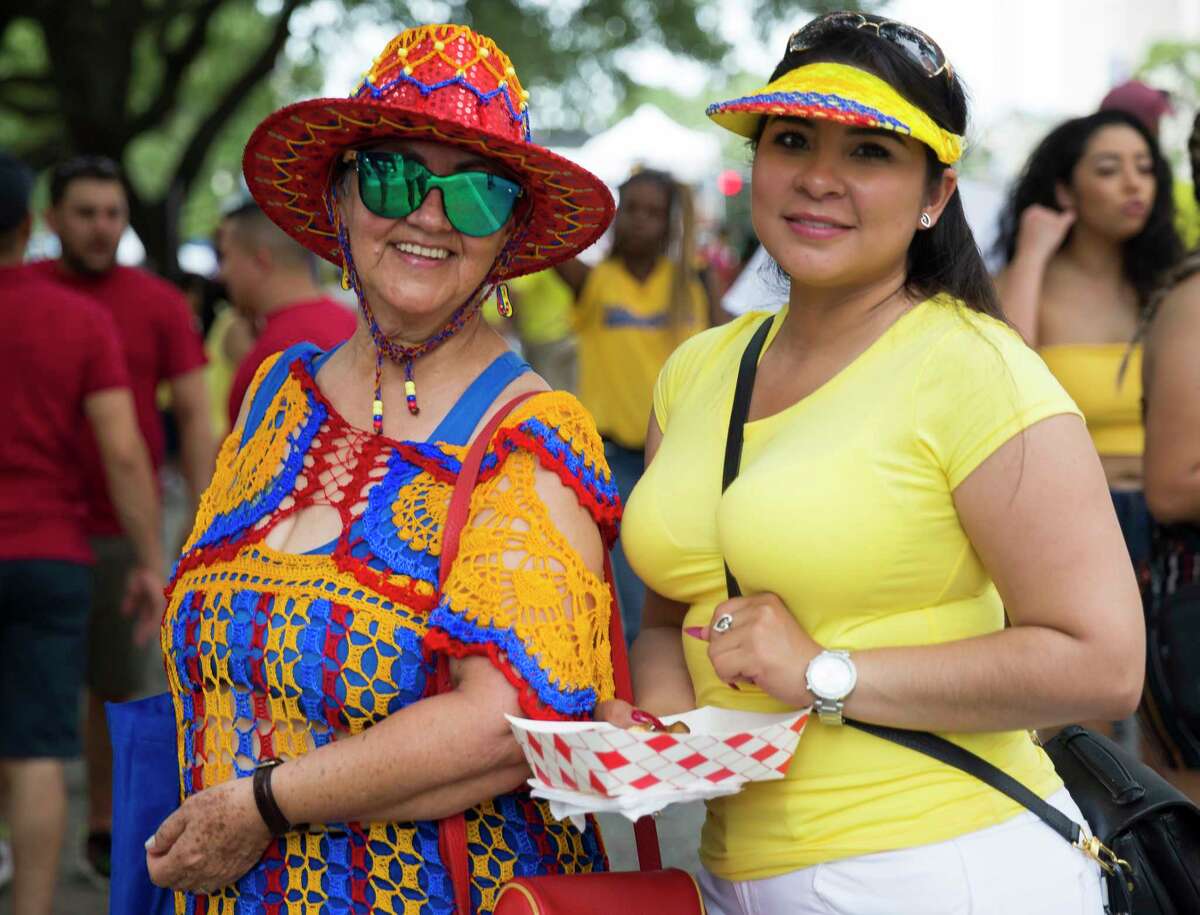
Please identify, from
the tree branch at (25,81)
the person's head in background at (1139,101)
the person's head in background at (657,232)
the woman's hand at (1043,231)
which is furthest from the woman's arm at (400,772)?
the tree branch at (25,81)

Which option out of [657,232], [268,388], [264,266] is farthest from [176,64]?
[268,388]

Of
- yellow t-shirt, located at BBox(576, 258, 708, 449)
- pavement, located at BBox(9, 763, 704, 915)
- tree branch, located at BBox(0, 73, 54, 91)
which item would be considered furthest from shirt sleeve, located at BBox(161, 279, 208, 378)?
tree branch, located at BBox(0, 73, 54, 91)

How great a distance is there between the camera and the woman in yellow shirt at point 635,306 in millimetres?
7020

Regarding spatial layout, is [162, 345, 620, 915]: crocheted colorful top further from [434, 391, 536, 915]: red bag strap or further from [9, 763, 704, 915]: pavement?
[9, 763, 704, 915]: pavement

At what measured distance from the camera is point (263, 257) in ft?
17.0

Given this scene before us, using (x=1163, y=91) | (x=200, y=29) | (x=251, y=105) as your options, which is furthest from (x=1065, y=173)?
(x=251, y=105)

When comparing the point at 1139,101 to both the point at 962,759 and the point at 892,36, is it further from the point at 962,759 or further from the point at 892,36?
the point at 962,759

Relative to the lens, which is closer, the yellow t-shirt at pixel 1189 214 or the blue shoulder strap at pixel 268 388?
the blue shoulder strap at pixel 268 388

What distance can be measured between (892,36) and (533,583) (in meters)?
0.96

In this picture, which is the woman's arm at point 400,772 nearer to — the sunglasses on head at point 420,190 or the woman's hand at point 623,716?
the woman's hand at point 623,716

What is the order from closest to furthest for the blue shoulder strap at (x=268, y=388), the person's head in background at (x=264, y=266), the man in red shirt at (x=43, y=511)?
the blue shoulder strap at (x=268, y=388) < the man in red shirt at (x=43, y=511) < the person's head in background at (x=264, y=266)

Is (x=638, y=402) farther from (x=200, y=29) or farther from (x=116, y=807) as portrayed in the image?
(x=200, y=29)

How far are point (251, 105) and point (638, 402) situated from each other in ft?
71.4

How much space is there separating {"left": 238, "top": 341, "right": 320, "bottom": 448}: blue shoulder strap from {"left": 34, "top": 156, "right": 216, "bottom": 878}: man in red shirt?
2811 mm
